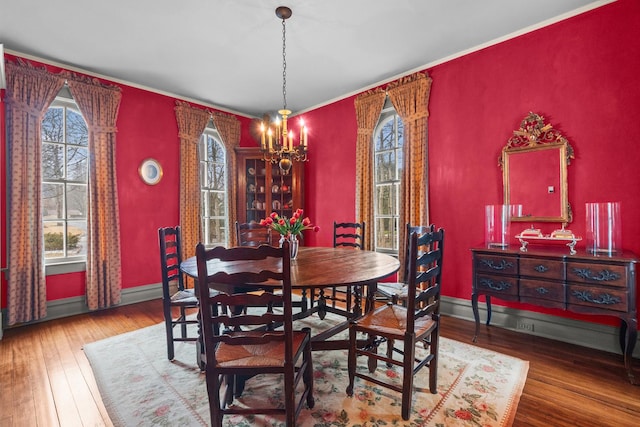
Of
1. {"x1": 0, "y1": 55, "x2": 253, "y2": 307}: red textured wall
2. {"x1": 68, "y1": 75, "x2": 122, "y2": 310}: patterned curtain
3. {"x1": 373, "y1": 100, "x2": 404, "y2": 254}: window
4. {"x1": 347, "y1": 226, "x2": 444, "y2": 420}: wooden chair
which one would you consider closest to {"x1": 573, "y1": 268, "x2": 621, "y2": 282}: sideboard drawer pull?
{"x1": 347, "y1": 226, "x2": 444, "y2": 420}: wooden chair

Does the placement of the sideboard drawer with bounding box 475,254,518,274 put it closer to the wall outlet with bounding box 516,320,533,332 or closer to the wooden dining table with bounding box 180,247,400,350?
the wall outlet with bounding box 516,320,533,332

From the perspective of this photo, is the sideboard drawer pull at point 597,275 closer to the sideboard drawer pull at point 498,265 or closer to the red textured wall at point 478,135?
the sideboard drawer pull at point 498,265

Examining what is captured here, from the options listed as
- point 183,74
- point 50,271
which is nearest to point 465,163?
point 183,74

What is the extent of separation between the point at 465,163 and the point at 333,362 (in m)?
2.59

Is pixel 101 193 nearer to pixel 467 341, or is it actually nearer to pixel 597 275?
pixel 467 341

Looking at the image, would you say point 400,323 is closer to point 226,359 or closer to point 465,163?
point 226,359

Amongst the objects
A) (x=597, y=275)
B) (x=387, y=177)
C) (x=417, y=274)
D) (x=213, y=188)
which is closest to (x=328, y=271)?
(x=417, y=274)

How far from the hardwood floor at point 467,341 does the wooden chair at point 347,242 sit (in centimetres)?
107

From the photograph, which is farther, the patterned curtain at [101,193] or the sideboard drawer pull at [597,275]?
the patterned curtain at [101,193]

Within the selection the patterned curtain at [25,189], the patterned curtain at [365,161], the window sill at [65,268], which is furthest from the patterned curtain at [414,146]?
the patterned curtain at [25,189]

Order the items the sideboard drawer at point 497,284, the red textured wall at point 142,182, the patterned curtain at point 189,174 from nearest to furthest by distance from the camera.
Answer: the sideboard drawer at point 497,284 → the red textured wall at point 142,182 → the patterned curtain at point 189,174

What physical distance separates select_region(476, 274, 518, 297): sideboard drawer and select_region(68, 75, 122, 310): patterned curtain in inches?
169

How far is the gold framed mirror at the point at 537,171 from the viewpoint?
114 inches

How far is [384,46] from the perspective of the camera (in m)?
3.35
